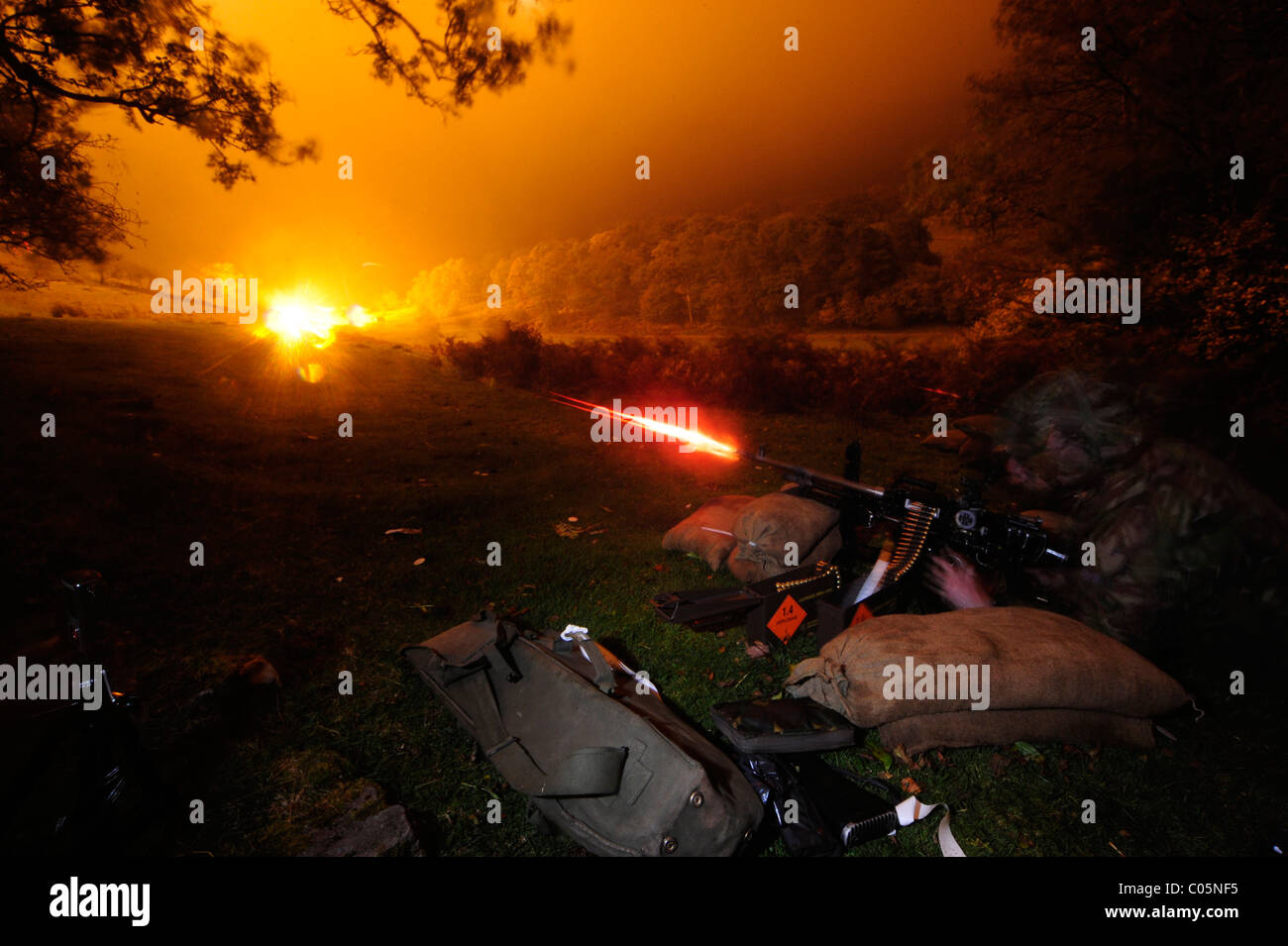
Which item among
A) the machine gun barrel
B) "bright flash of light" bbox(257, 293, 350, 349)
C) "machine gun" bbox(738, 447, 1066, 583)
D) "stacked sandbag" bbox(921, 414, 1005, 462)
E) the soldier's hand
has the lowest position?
the soldier's hand

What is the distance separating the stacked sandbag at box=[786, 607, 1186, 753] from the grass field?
23cm

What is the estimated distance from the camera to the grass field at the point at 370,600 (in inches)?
125

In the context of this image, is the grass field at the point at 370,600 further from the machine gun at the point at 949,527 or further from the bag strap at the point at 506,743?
the machine gun at the point at 949,527

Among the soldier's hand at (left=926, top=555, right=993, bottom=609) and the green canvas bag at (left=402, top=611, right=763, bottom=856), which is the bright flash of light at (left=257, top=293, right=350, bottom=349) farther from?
the soldier's hand at (left=926, top=555, right=993, bottom=609)

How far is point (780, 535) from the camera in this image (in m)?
5.73

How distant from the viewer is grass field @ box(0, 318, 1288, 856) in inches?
125

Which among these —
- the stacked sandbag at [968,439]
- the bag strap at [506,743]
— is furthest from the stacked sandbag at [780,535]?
the stacked sandbag at [968,439]

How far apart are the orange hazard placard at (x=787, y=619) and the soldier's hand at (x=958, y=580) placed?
1465 mm

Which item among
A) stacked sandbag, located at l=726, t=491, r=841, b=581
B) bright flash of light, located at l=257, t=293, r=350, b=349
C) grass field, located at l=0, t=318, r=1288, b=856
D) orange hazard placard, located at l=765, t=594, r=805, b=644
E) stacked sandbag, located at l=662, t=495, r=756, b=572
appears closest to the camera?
grass field, located at l=0, t=318, r=1288, b=856

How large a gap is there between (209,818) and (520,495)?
5745mm

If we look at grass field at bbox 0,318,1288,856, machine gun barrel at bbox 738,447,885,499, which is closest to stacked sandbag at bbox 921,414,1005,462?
grass field at bbox 0,318,1288,856

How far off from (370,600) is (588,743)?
343 centimetres

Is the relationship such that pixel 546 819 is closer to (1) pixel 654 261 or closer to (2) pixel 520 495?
(2) pixel 520 495

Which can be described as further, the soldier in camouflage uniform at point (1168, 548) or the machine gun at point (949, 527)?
the machine gun at point (949, 527)
